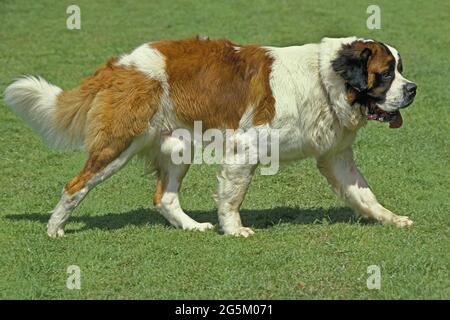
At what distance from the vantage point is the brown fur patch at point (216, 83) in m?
8.08

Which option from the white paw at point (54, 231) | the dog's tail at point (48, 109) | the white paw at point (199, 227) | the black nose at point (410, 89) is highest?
the black nose at point (410, 89)

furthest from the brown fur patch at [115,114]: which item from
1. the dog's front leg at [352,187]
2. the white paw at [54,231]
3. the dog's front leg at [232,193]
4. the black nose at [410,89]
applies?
the black nose at [410,89]

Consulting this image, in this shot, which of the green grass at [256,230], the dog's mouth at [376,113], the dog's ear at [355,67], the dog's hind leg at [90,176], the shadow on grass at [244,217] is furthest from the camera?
the shadow on grass at [244,217]

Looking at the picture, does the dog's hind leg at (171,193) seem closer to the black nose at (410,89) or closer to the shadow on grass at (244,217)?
the shadow on grass at (244,217)

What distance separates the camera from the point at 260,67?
26.6 ft

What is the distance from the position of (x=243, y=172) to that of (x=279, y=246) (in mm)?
771

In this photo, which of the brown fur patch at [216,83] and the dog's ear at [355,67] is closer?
the dog's ear at [355,67]

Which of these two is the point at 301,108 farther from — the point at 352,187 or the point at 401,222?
the point at 401,222

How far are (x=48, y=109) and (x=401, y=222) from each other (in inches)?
133

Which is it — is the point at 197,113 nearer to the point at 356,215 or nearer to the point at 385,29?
the point at 356,215

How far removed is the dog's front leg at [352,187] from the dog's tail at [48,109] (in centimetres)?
231

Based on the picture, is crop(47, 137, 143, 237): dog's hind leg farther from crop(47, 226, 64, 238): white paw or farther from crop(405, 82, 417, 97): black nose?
crop(405, 82, 417, 97): black nose

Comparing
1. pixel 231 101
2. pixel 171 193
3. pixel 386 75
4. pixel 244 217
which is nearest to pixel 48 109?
pixel 171 193

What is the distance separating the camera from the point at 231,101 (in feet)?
26.7
